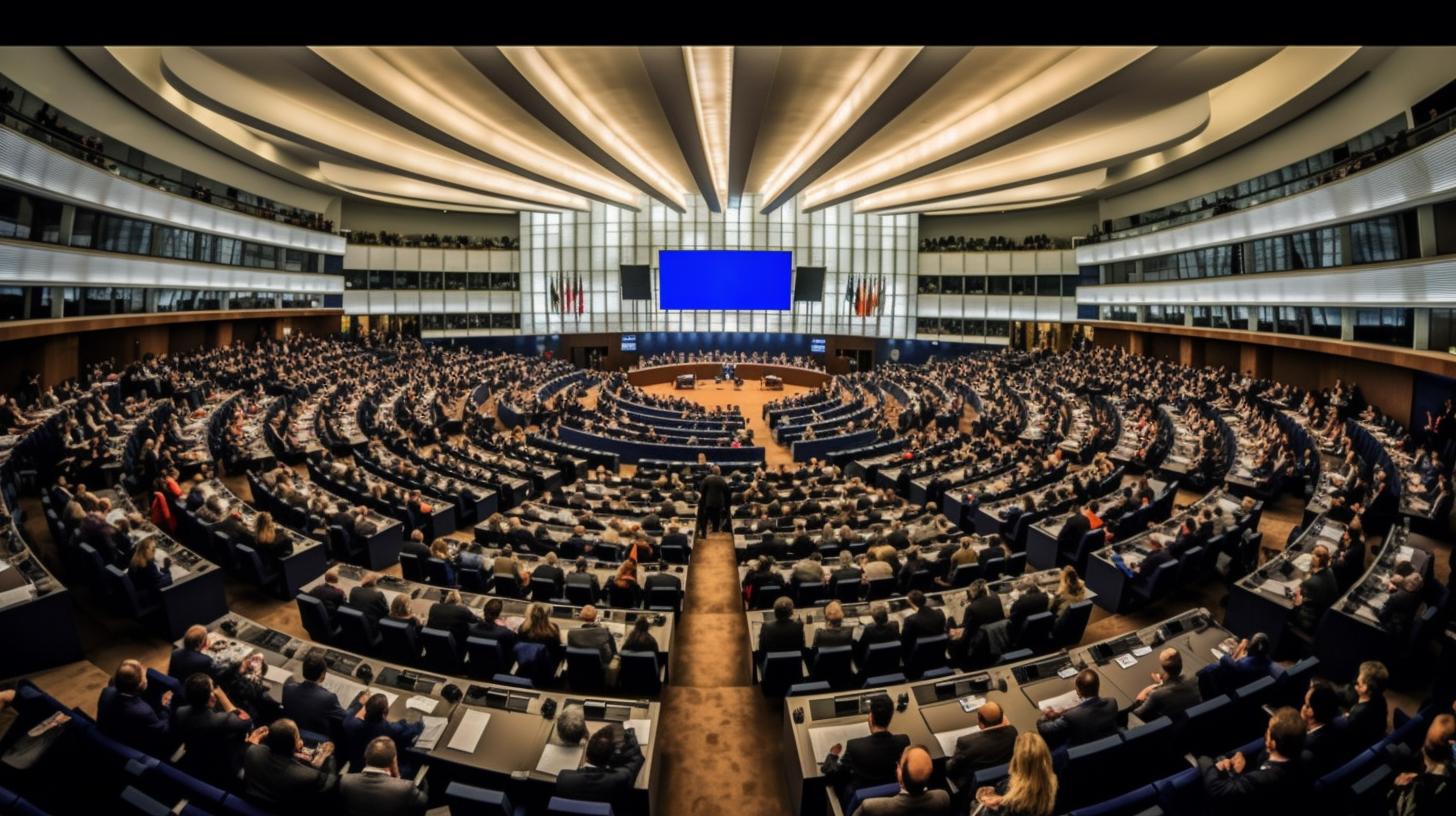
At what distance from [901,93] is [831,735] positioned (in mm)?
13844

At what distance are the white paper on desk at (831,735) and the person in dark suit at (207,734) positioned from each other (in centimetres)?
425

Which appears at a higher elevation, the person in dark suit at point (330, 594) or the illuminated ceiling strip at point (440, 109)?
the illuminated ceiling strip at point (440, 109)

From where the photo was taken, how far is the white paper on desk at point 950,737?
17.2ft

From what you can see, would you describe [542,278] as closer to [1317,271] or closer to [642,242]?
[642,242]

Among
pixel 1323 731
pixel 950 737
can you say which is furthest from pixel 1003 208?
pixel 950 737

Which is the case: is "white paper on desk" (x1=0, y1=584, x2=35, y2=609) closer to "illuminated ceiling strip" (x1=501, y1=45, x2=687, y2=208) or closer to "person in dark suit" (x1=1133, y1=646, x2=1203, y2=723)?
"illuminated ceiling strip" (x1=501, y1=45, x2=687, y2=208)

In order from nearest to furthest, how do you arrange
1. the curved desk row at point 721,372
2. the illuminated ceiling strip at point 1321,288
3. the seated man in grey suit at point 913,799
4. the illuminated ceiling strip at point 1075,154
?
the seated man in grey suit at point 913,799
the illuminated ceiling strip at point 1321,288
the illuminated ceiling strip at point 1075,154
the curved desk row at point 721,372

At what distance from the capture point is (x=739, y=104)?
54.7ft

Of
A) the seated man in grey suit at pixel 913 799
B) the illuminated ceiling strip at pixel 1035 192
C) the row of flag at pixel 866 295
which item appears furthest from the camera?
the row of flag at pixel 866 295

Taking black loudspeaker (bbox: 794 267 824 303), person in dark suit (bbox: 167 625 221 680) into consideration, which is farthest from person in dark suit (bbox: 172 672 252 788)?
black loudspeaker (bbox: 794 267 824 303)

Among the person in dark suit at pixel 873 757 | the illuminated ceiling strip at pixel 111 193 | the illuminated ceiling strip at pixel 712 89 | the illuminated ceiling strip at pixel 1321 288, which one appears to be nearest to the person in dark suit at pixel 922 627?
the person in dark suit at pixel 873 757

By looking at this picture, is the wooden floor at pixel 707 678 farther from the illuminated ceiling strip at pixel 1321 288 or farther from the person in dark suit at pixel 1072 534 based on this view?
the illuminated ceiling strip at pixel 1321 288
